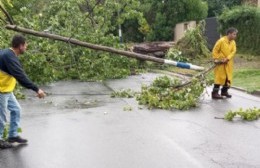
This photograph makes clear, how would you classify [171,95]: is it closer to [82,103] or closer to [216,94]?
[216,94]

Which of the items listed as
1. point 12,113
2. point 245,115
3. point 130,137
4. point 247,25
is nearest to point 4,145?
point 12,113

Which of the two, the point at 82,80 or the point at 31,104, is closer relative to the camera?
the point at 31,104

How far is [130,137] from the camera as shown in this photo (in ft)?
27.7

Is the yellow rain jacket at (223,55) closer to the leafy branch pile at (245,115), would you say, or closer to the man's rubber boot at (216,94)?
the man's rubber boot at (216,94)

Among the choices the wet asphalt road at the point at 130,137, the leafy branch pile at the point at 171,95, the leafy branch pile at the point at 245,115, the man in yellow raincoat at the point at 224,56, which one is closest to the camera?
the wet asphalt road at the point at 130,137

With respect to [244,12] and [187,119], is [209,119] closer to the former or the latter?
[187,119]

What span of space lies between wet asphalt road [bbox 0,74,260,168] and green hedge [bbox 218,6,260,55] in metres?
12.2

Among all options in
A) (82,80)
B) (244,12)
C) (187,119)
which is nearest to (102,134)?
(187,119)

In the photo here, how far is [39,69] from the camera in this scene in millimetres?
15586

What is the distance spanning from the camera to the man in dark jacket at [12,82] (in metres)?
7.48

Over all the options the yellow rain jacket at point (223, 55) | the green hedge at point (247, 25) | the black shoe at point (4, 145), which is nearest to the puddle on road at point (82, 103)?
the yellow rain jacket at point (223, 55)

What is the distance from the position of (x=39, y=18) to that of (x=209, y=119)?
10.2 m

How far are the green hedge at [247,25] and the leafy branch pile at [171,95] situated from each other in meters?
12.1

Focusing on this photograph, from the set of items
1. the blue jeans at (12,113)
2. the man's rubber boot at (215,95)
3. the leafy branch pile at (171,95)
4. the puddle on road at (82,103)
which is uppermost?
the blue jeans at (12,113)
